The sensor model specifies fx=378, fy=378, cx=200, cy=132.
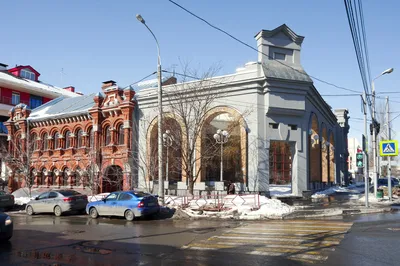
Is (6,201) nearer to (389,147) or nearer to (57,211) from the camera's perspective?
(57,211)

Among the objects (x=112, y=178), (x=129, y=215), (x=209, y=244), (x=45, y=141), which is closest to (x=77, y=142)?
(x=45, y=141)

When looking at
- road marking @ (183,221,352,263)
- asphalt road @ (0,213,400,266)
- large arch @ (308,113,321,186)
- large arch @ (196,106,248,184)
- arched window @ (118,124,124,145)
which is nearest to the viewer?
asphalt road @ (0,213,400,266)

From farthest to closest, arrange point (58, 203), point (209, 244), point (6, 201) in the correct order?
point (6, 201) < point (58, 203) < point (209, 244)

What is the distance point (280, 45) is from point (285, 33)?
3.40 feet

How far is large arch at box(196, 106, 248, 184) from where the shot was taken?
26.2 m

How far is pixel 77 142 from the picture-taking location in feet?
111

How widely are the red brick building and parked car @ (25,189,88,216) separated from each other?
7.74m

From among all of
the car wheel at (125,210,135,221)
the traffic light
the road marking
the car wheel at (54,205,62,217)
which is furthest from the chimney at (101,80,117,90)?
the road marking

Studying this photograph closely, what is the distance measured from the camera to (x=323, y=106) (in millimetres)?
33000

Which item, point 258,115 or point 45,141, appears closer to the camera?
point 258,115

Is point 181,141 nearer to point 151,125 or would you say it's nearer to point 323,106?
point 151,125

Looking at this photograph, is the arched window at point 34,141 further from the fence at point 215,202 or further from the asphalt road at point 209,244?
the asphalt road at point 209,244

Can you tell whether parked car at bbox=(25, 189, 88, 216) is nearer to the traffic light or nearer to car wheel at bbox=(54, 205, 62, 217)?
car wheel at bbox=(54, 205, 62, 217)

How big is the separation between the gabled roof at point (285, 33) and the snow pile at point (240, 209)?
12.3m
